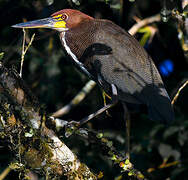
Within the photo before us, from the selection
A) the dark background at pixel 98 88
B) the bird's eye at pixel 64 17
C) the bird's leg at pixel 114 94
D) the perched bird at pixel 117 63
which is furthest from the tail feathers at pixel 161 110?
the bird's eye at pixel 64 17

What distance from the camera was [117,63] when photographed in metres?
2.97

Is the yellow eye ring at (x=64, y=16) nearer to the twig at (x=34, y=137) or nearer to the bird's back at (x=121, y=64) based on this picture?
the bird's back at (x=121, y=64)

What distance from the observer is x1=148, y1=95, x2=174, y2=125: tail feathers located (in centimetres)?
284

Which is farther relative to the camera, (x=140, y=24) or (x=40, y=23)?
(x=140, y=24)

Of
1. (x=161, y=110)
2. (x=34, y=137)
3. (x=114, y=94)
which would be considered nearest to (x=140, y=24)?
(x=114, y=94)

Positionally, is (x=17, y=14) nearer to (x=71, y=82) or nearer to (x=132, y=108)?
(x=71, y=82)

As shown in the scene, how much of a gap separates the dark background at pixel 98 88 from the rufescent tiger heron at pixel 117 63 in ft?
0.70

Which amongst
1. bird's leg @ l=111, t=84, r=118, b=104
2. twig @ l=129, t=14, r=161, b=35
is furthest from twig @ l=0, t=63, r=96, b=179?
twig @ l=129, t=14, r=161, b=35

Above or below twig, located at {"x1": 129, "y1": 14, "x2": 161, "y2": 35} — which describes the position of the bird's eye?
above

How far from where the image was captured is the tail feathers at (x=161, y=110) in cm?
284

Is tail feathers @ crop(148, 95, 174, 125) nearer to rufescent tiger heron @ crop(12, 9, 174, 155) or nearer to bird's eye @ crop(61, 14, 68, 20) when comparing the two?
rufescent tiger heron @ crop(12, 9, 174, 155)

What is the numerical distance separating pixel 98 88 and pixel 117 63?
75cm

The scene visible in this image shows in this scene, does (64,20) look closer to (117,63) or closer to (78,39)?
(78,39)

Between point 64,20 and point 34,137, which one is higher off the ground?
point 64,20
